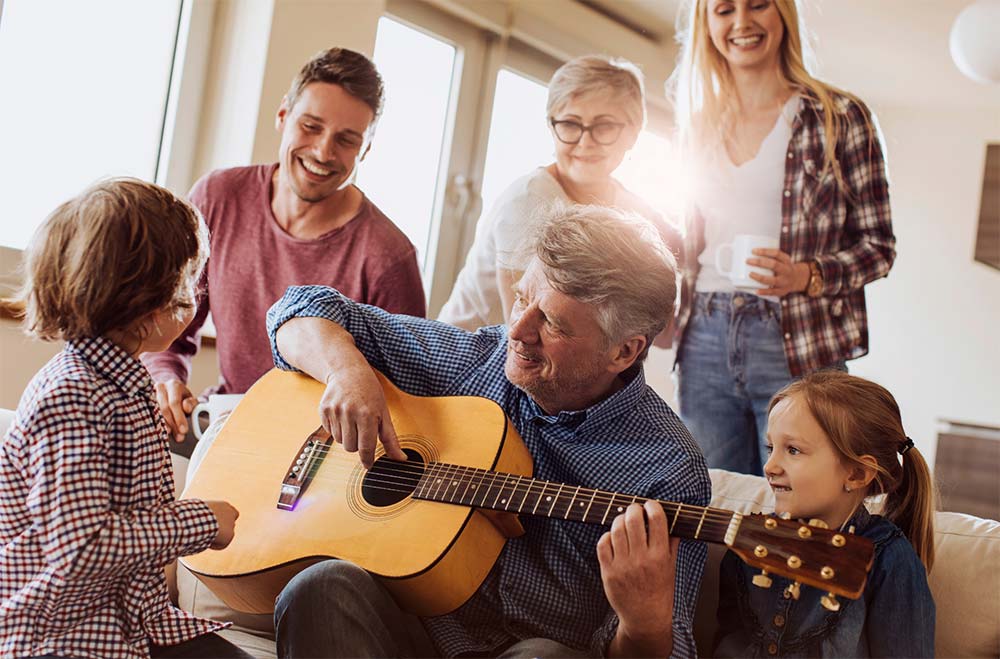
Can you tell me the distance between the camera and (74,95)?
2906mm

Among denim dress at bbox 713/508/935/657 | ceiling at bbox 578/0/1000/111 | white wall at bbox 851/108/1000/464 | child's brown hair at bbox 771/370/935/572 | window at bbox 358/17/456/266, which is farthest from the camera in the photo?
white wall at bbox 851/108/1000/464

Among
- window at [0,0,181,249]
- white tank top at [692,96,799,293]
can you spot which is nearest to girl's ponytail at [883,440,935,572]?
white tank top at [692,96,799,293]

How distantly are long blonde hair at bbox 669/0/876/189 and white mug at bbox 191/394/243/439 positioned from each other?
1.16m

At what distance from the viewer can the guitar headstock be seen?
3.67ft

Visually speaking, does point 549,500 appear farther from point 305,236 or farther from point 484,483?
point 305,236

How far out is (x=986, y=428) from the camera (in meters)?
4.91

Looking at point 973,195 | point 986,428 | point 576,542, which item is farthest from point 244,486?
point 973,195

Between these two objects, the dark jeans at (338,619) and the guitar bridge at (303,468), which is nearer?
the dark jeans at (338,619)

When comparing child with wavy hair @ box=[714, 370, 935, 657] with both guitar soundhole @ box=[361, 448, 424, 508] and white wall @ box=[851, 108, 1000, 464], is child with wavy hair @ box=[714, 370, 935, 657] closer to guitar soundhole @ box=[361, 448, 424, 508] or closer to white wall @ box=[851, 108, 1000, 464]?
guitar soundhole @ box=[361, 448, 424, 508]

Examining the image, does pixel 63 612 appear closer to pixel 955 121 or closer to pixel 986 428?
pixel 986 428

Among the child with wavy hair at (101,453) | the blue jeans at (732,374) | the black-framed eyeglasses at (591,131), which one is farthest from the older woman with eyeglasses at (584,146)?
the child with wavy hair at (101,453)

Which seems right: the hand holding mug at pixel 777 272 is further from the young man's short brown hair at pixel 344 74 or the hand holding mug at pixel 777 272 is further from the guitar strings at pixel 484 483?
the young man's short brown hair at pixel 344 74

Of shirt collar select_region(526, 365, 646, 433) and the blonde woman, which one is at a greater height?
the blonde woman

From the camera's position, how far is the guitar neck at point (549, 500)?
1226 millimetres
